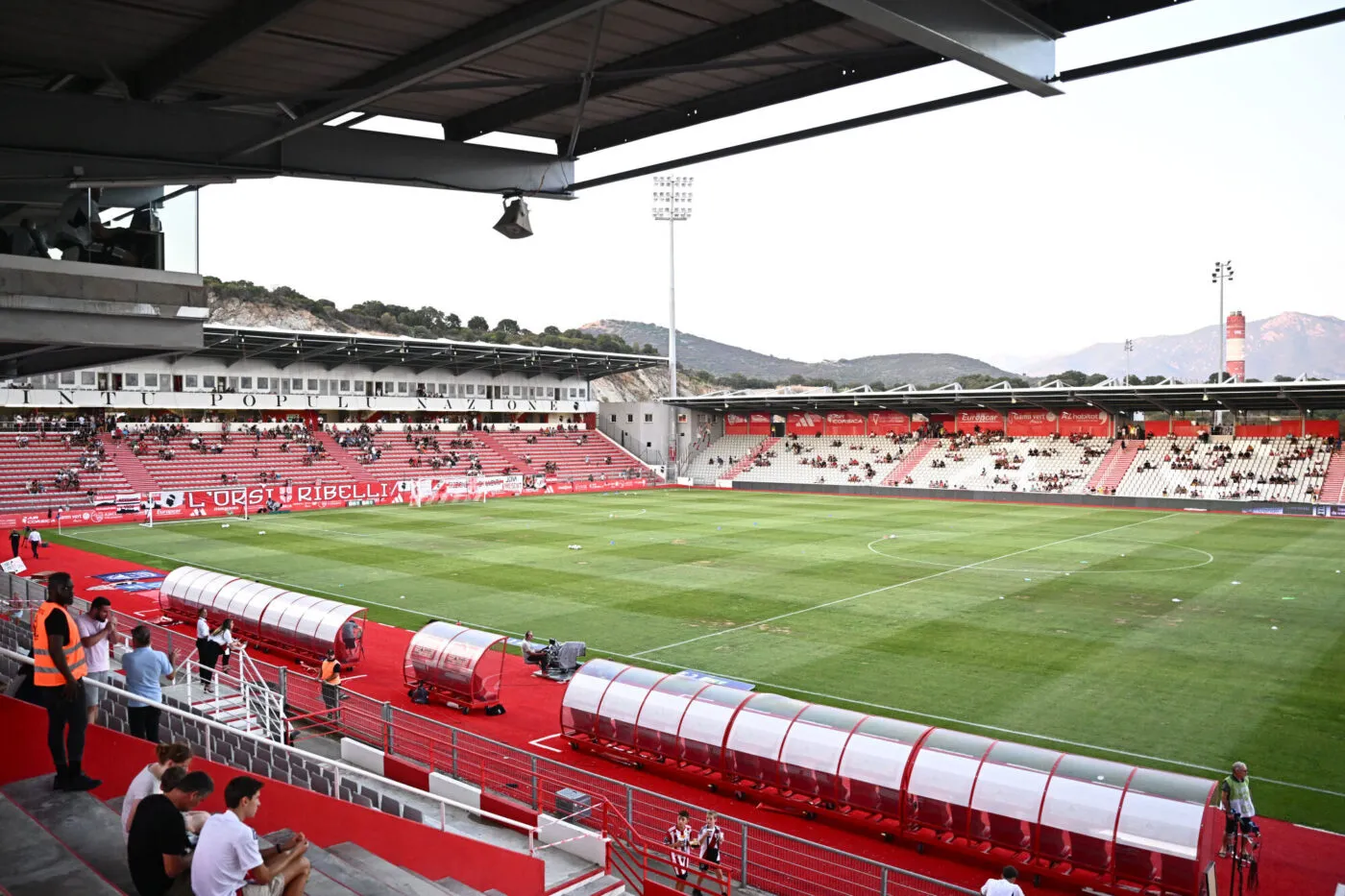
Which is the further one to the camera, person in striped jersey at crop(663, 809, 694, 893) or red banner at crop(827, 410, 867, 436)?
red banner at crop(827, 410, 867, 436)

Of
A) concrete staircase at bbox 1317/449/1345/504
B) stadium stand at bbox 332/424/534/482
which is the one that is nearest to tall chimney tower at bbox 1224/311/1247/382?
concrete staircase at bbox 1317/449/1345/504

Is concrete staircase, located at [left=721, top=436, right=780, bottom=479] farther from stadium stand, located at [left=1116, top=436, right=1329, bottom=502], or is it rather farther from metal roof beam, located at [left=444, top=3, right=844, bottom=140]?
metal roof beam, located at [left=444, top=3, right=844, bottom=140]

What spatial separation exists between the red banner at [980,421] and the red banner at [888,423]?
474 cm

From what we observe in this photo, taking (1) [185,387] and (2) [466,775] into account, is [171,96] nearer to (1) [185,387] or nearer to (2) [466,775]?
(2) [466,775]

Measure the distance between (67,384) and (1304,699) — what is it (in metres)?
72.5

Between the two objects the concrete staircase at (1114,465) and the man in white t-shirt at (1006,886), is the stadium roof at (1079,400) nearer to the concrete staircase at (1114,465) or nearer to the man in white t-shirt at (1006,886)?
the concrete staircase at (1114,465)

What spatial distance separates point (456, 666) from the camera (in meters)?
19.2

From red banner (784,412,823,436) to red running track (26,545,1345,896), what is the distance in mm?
66033

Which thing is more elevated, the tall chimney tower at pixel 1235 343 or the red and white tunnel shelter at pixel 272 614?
the tall chimney tower at pixel 1235 343

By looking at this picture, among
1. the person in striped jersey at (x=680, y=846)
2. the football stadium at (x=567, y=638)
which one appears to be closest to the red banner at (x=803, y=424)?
the football stadium at (x=567, y=638)

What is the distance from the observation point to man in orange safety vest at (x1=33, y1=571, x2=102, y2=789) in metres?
8.39

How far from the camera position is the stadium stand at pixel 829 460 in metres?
79.4

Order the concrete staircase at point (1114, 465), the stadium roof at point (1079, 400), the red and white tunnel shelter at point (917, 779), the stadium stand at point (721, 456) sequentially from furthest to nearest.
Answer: the stadium stand at point (721, 456) < the concrete staircase at point (1114, 465) < the stadium roof at point (1079, 400) < the red and white tunnel shelter at point (917, 779)

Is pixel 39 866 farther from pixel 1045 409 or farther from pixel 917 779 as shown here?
pixel 1045 409
